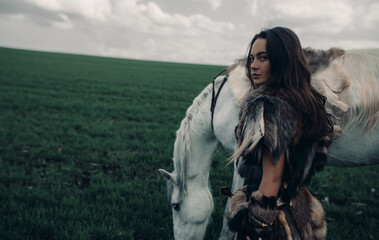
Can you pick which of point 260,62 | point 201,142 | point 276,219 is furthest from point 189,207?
point 260,62

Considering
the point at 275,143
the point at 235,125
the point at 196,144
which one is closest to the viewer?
the point at 275,143

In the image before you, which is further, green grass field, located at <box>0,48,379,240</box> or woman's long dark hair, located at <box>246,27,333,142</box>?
green grass field, located at <box>0,48,379,240</box>

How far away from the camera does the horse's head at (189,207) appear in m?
2.17

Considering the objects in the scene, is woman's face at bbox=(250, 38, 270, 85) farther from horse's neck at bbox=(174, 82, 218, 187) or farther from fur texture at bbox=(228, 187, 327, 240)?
horse's neck at bbox=(174, 82, 218, 187)

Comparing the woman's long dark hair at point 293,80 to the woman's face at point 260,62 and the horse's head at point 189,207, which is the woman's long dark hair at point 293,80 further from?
the horse's head at point 189,207

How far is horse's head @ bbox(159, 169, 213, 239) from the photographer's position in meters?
2.17

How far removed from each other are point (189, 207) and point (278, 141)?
4.28 feet

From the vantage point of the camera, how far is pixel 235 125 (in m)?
2.07

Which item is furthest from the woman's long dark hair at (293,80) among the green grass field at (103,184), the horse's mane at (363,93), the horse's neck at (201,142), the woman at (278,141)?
the green grass field at (103,184)

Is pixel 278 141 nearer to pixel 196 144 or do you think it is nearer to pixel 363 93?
pixel 363 93

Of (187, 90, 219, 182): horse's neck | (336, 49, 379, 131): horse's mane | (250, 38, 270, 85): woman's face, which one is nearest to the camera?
(250, 38, 270, 85): woman's face

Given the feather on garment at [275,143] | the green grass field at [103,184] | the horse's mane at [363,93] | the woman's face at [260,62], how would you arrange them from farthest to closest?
the green grass field at [103,184] → the horse's mane at [363,93] → the woman's face at [260,62] → the feather on garment at [275,143]

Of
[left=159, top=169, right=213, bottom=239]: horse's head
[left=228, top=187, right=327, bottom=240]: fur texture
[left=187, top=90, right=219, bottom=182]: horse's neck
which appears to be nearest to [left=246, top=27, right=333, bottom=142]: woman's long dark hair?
[left=228, top=187, right=327, bottom=240]: fur texture

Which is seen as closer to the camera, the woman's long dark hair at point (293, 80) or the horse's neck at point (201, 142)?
the woman's long dark hair at point (293, 80)
